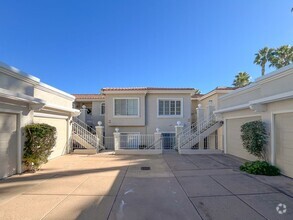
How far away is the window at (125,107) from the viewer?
55.6ft

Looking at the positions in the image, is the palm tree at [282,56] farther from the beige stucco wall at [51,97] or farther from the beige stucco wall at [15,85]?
the beige stucco wall at [15,85]

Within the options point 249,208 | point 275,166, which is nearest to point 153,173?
point 249,208

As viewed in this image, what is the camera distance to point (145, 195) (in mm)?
5312

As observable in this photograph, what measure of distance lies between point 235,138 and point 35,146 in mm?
10747

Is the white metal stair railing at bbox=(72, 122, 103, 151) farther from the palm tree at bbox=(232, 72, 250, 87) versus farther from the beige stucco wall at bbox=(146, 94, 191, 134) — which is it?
the palm tree at bbox=(232, 72, 250, 87)

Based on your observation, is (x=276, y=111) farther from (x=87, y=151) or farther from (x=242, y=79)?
(x=242, y=79)

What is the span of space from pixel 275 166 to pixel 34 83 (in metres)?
11.0

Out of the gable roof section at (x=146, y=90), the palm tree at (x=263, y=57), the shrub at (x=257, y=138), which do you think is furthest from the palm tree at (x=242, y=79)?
the shrub at (x=257, y=138)

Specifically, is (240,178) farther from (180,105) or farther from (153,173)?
(180,105)

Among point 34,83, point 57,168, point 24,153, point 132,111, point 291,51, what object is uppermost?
point 291,51

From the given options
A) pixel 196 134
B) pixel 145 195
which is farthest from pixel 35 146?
pixel 196 134

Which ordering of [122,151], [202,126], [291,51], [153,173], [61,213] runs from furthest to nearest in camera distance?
1. [291,51]
2. [202,126]
3. [122,151]
4. [153,173]
5. [61,213]

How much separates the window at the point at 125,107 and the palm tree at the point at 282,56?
19.8 meters

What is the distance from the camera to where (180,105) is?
17.2m
